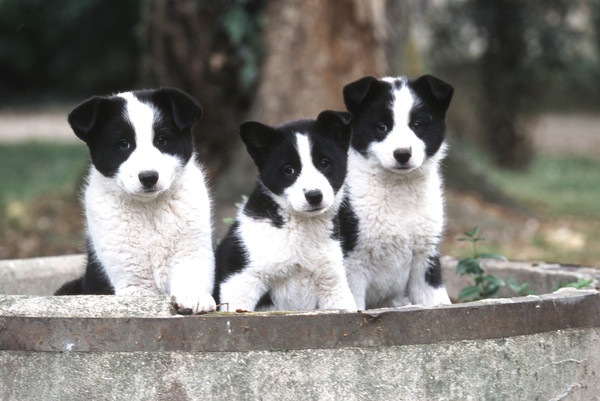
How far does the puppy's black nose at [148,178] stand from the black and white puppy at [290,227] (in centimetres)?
39

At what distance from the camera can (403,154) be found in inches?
167

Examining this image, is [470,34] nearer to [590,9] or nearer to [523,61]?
[523,61]

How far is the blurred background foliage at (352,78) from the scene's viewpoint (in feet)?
30.5

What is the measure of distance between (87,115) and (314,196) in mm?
899

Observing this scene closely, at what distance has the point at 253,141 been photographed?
4160 millimetres

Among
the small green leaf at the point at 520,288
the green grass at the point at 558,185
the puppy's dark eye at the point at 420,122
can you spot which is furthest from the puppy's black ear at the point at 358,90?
the green grass at the point at 558,185

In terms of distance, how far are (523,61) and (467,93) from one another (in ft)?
6.32

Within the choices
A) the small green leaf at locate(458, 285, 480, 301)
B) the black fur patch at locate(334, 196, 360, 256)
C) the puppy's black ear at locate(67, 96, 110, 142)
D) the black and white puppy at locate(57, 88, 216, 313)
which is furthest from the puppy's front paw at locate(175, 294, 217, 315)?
the small green leaf at locate(458, 285, 480, 301)

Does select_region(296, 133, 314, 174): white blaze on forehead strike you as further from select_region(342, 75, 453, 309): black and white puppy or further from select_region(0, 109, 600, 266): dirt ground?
select_region(0, 109, 600, 266): dirt ground

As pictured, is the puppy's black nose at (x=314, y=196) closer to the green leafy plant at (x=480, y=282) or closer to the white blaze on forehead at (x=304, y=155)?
the white blaze on forehead at (x=304, y=155)

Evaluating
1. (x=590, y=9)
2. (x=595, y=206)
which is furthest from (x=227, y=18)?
(x=590, y=9)

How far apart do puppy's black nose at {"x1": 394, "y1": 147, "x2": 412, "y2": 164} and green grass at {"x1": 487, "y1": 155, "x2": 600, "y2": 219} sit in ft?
25.6

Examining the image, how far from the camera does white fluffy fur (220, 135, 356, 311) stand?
4.13m

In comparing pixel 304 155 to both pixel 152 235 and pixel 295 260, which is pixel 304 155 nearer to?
pixel 295 260
